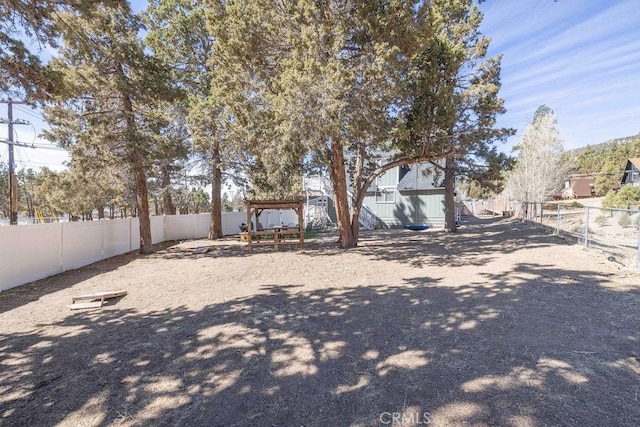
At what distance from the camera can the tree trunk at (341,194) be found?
10422 millimetres

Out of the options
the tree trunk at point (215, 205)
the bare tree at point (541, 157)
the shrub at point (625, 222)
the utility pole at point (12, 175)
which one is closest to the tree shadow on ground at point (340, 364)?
the tree trunk at point (215, 205)

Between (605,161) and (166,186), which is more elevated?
(605,161)

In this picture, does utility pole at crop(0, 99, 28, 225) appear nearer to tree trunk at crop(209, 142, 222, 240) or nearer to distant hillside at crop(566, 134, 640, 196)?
tree trunk at crop(209, 142, 222, 240)

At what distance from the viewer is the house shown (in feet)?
66.7

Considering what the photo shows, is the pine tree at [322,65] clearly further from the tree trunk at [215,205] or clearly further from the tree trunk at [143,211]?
the tree trunk at [215,205]

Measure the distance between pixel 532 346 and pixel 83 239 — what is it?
11012mm

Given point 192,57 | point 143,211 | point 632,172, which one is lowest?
point 143,211

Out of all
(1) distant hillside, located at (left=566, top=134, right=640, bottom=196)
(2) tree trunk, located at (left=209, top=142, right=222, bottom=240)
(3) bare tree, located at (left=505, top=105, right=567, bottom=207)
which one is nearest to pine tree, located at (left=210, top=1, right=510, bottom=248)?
(2) tree trunk, located at (left=209, top=142, right=222, bottom=240)

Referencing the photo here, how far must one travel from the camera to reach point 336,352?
3.35 m

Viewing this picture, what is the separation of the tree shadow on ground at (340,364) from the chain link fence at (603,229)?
4052 millimetres

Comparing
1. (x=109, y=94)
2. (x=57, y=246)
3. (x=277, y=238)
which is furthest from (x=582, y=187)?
Result: (x=57, y=246)

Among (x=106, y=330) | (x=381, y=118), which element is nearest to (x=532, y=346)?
(x=106, y=330)

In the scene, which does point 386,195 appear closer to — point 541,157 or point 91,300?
point 541,157

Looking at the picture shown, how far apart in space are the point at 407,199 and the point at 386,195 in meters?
1.41
